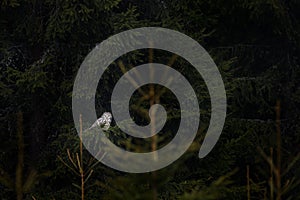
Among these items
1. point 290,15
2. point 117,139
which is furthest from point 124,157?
point 290,15

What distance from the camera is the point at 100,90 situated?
262 inches

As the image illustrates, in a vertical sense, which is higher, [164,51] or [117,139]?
[164,51]

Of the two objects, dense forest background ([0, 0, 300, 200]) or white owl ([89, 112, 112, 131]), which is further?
dense forest background ([0, 0, 300, 200])

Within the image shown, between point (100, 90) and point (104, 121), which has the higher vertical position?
point (100, 90)

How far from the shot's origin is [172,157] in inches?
89.6

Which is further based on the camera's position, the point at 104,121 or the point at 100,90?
the point at 100,90

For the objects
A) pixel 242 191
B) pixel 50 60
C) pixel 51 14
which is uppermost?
pixel 51 14

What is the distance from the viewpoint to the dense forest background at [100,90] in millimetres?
6352

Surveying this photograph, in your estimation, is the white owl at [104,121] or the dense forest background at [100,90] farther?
the dense forest background at [100,90]

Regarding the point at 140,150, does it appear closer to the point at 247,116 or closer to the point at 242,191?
the point at 242,191

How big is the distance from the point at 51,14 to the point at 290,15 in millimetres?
3690

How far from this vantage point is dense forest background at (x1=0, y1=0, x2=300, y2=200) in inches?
250

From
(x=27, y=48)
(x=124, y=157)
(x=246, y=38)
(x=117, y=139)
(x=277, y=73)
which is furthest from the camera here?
(x=246, y=38)

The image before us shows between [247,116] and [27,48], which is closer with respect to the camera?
[27,48]
